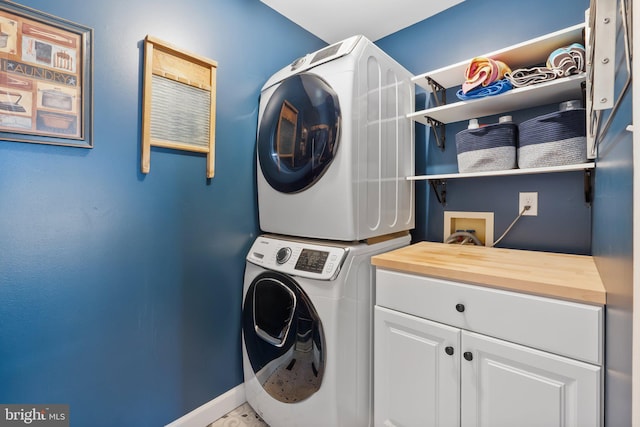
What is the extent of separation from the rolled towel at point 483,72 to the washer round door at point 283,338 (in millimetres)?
1304

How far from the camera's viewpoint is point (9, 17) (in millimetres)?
984

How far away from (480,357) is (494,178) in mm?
1028

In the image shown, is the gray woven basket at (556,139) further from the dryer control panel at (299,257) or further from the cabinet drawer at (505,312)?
the dryer control panel at (299,257)

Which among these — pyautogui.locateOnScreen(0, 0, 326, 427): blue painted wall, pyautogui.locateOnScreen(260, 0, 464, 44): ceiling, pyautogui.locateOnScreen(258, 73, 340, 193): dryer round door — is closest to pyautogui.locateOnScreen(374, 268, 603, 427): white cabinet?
pyautogui.locateOnScreen(258, 73, 340, 193): dryer round door

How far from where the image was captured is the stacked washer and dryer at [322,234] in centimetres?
125

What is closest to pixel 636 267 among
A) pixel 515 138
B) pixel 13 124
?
pixel 515 138

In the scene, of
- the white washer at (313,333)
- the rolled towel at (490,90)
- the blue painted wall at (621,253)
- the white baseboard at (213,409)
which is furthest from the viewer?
the white baseboard at (213,409)

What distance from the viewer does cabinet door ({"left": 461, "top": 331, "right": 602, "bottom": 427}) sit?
0.84 m

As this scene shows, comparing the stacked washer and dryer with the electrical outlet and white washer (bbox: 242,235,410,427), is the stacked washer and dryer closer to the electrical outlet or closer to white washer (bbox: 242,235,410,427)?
white washer (bbox: 242,235,410,427)

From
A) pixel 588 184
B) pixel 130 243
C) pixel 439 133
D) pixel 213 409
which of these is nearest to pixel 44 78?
pixel 130 243

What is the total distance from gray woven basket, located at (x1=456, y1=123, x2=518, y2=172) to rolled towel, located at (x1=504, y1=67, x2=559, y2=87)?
186 mm

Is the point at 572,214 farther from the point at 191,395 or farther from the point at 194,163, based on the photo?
the point at 191,395

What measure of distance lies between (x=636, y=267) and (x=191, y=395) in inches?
70.0

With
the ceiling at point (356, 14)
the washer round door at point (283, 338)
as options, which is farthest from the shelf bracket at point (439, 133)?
the washer round door at point (283, 338)
